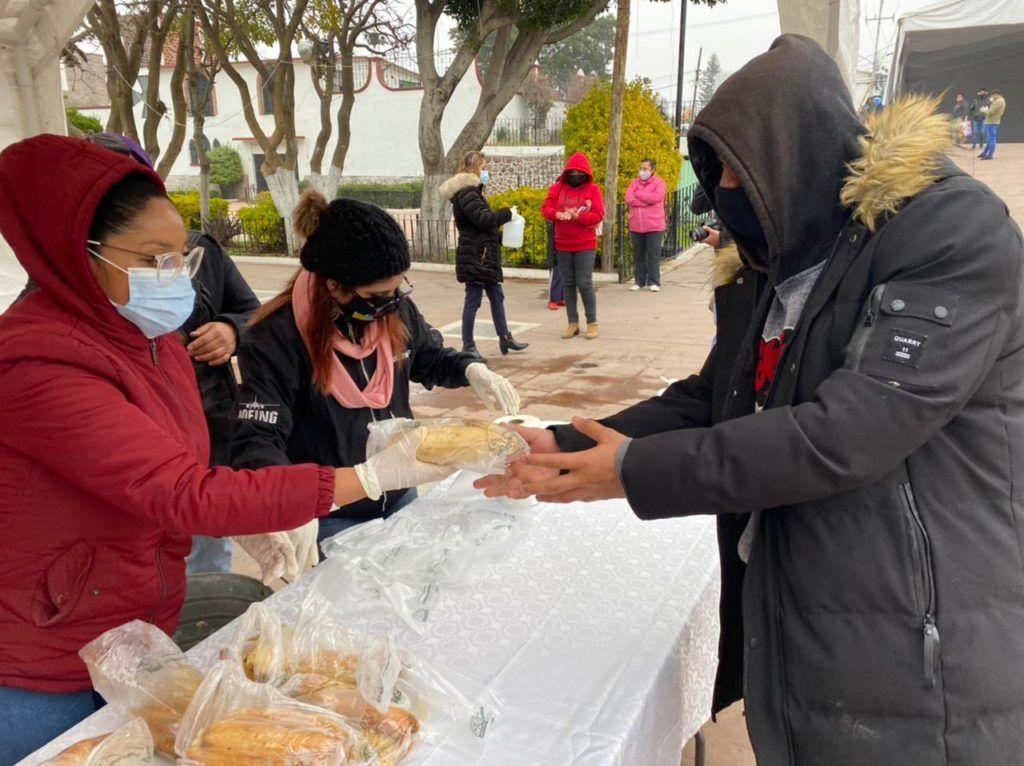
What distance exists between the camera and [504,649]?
4.94ft

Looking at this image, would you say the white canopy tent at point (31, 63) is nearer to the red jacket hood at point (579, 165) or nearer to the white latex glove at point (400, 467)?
the white latex glove at point (400, 467)

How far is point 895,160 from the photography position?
108 cm

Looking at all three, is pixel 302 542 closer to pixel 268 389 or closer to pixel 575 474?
pixel 268 389

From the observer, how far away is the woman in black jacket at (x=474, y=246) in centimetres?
720

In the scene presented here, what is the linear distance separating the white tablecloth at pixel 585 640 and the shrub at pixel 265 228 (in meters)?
14.2

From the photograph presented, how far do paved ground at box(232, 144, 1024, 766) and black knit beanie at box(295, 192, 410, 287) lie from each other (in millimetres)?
1842

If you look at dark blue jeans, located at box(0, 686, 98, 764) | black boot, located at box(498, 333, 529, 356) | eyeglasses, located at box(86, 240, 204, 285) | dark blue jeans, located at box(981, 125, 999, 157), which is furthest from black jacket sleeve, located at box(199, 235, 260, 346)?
dark blue jeans, located at box(981, 125, 999, 157)

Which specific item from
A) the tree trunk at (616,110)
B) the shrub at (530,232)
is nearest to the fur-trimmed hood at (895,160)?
the tree trunk at (616,110)

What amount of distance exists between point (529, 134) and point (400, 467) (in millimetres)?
27906

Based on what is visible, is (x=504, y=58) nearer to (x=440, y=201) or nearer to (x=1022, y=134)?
(x=440, y=201)

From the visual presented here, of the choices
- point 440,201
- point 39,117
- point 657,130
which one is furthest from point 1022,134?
point 39,117

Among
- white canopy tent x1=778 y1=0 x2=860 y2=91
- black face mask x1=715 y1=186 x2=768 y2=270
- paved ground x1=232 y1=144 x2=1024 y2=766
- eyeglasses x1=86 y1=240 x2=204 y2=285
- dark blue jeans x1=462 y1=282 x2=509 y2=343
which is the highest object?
white canopy tent x1=778 y1=0 x2=860 y2=91

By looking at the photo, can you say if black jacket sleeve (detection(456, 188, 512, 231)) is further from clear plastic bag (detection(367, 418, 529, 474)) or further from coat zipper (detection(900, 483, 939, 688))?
coat zipper (detection(900, 483, 939, 688))

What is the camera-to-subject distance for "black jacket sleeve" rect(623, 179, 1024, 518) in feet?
3.30
